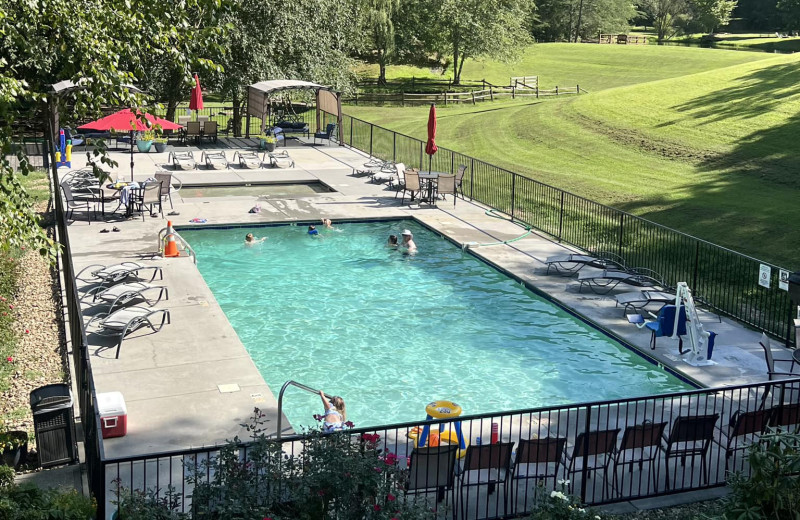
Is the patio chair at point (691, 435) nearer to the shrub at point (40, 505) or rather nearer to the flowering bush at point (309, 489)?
the flowering bush at point (309, 489)

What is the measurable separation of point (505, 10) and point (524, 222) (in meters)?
52.6

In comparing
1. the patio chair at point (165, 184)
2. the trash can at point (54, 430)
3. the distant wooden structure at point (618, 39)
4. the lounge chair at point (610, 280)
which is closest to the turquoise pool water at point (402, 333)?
the lounge chair at point (610, 280)

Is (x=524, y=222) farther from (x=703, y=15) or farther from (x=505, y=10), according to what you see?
(x=703, y=15)

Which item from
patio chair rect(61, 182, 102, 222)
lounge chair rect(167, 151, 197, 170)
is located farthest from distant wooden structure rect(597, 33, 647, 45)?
patio chair rect(61, 182, 102, 222)

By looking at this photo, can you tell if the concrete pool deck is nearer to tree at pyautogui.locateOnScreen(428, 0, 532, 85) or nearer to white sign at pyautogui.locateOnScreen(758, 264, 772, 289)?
white sign at pyautogui.locateOnScreen(758, 264, 772, 289)

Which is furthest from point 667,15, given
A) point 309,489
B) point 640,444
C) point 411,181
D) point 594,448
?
point 309,489

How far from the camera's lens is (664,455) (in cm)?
1145

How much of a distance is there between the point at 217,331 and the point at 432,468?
6925mm

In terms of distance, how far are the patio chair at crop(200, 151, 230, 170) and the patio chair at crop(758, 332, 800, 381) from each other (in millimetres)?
22092

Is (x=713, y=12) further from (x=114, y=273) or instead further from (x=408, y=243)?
(x=114, y=273)

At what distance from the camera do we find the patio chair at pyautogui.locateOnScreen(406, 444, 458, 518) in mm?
9570

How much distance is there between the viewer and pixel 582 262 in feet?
64.2

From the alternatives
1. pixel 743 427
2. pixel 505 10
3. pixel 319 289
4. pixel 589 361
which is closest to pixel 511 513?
pixel 743 427

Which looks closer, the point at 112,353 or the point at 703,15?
the point at 112,353
